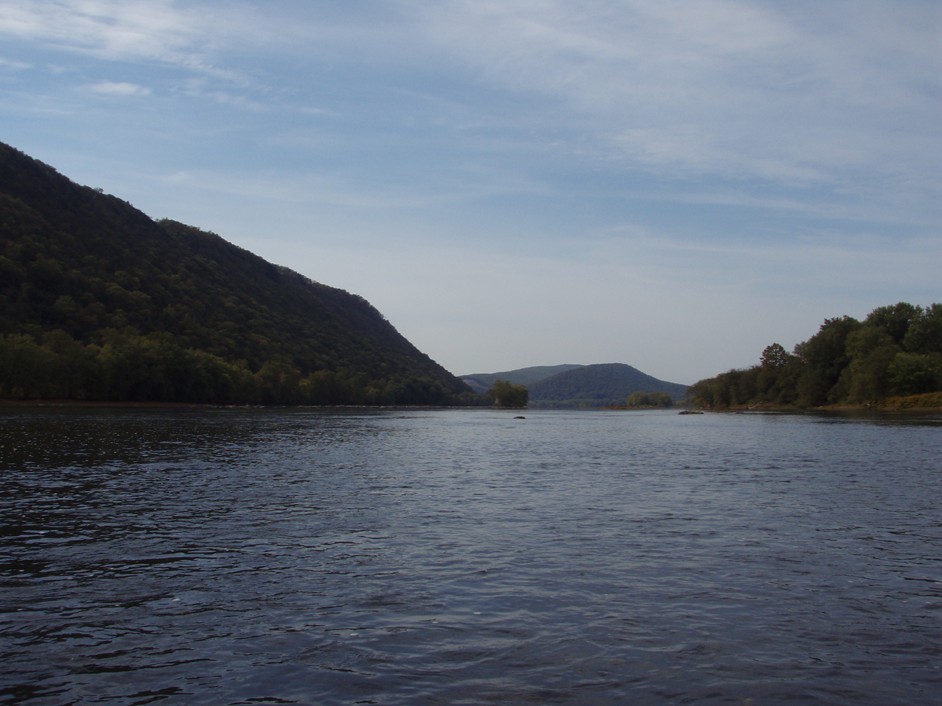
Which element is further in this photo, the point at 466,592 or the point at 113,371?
the point at 113,371

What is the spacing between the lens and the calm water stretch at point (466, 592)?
12.2 meters

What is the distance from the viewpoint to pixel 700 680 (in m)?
12.3

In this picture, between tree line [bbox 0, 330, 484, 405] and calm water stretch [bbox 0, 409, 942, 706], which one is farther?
tree line [bbox 0, 330, 484, 405]

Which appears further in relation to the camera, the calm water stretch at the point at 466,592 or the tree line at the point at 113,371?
the tree line at the point at 113,371

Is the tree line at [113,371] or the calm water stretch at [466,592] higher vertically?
the tree line at [113,371]

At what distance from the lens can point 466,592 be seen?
1750 cm

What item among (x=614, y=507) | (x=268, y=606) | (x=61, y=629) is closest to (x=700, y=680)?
(x=268, y=606)

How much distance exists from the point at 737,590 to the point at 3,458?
45.4 meters

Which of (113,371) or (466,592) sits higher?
(113,371)

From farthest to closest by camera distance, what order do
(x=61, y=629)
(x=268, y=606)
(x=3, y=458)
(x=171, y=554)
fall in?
(x=3, y=458), (x=171, y=554), (x=268, y=606), (x=61, y=629)

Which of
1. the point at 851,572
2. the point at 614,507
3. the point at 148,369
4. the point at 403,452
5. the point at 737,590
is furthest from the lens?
the point at 148,369

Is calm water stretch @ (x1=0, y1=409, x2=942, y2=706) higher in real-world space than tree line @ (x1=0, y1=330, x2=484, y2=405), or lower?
lower

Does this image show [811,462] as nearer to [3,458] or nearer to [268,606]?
[268,606]

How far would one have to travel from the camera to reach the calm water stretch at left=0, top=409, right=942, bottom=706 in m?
12.2
